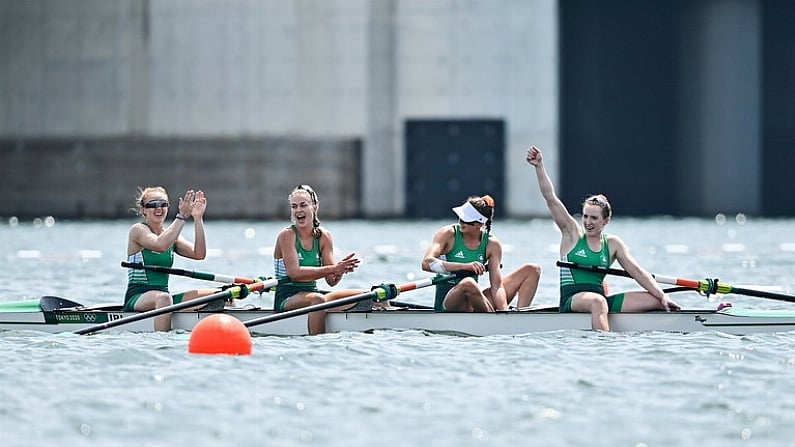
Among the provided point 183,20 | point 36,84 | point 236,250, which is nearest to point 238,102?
point 183,20

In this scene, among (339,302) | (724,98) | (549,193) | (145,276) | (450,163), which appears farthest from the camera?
(724,98)

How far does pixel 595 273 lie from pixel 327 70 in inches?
1228

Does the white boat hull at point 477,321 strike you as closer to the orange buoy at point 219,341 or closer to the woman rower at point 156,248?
the woman rower at point 156,248

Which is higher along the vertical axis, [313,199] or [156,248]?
[313,199]

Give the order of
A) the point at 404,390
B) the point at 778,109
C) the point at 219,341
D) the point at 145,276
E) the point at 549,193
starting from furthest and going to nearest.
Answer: the point at 778,109, the point at 145,276, the point at 549,193, the point at 219,341, the point at 404,390

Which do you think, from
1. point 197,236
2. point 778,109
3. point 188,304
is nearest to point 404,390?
point 188,304

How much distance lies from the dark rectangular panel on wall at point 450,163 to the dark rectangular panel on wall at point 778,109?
1221 cm

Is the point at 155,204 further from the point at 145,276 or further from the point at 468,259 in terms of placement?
the point at 468,259

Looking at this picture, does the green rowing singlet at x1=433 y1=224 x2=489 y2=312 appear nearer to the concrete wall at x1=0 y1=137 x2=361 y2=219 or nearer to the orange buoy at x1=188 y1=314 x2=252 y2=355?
the orange buoy at x1=188 y1=314 x2=252 y2=355

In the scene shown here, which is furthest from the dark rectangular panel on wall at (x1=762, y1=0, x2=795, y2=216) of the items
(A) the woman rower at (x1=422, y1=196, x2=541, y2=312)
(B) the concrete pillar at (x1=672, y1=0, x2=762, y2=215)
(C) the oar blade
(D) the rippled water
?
(C) the oar blade

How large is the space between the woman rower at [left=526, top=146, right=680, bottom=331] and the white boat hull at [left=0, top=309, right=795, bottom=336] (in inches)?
5.0

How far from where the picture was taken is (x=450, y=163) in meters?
44.0

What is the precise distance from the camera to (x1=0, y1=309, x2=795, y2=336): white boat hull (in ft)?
43.1

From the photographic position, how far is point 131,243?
13531 mm
